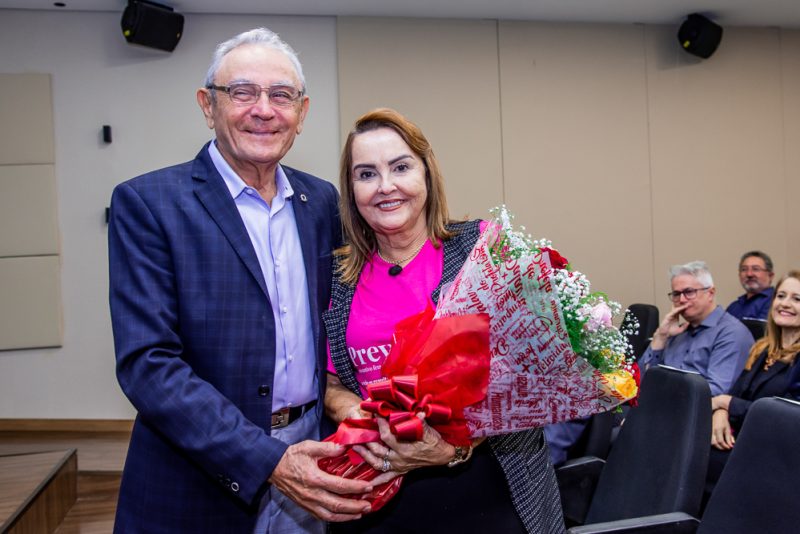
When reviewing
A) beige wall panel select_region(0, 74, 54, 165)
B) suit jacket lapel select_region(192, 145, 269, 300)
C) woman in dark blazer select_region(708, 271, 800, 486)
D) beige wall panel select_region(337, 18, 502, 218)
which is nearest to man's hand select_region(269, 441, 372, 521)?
suit jacket lapel select_region(192, 145, 269, 300)

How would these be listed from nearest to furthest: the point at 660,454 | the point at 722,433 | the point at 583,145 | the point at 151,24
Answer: the point at 660,454, the point at 722,433, the point at 151,24, the point at 583,145

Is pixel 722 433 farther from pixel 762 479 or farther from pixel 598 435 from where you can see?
pixel 762 479

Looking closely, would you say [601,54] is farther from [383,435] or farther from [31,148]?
[383,435]

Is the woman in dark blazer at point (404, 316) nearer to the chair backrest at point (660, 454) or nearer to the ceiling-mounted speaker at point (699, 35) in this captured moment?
the chair backrest at point (660, 454)

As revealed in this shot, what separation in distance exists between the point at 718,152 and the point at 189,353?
20.5ft

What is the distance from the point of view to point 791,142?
21.8 feet

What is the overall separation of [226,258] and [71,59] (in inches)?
197

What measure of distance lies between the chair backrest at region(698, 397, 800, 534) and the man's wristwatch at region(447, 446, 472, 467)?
0.78 m

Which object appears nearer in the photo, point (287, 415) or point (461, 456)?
point (461, 456)

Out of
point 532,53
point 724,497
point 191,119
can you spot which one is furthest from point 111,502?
point 532,53

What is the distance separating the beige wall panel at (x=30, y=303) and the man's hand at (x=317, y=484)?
16.1 feet

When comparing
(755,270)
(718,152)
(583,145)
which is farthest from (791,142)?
(583,145)

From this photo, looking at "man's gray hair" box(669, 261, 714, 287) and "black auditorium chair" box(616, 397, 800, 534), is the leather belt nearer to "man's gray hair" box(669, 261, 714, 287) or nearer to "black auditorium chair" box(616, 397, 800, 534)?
"black auditorium chair" box(616, 397, 800, 534)

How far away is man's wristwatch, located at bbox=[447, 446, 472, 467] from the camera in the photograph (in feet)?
4.77
